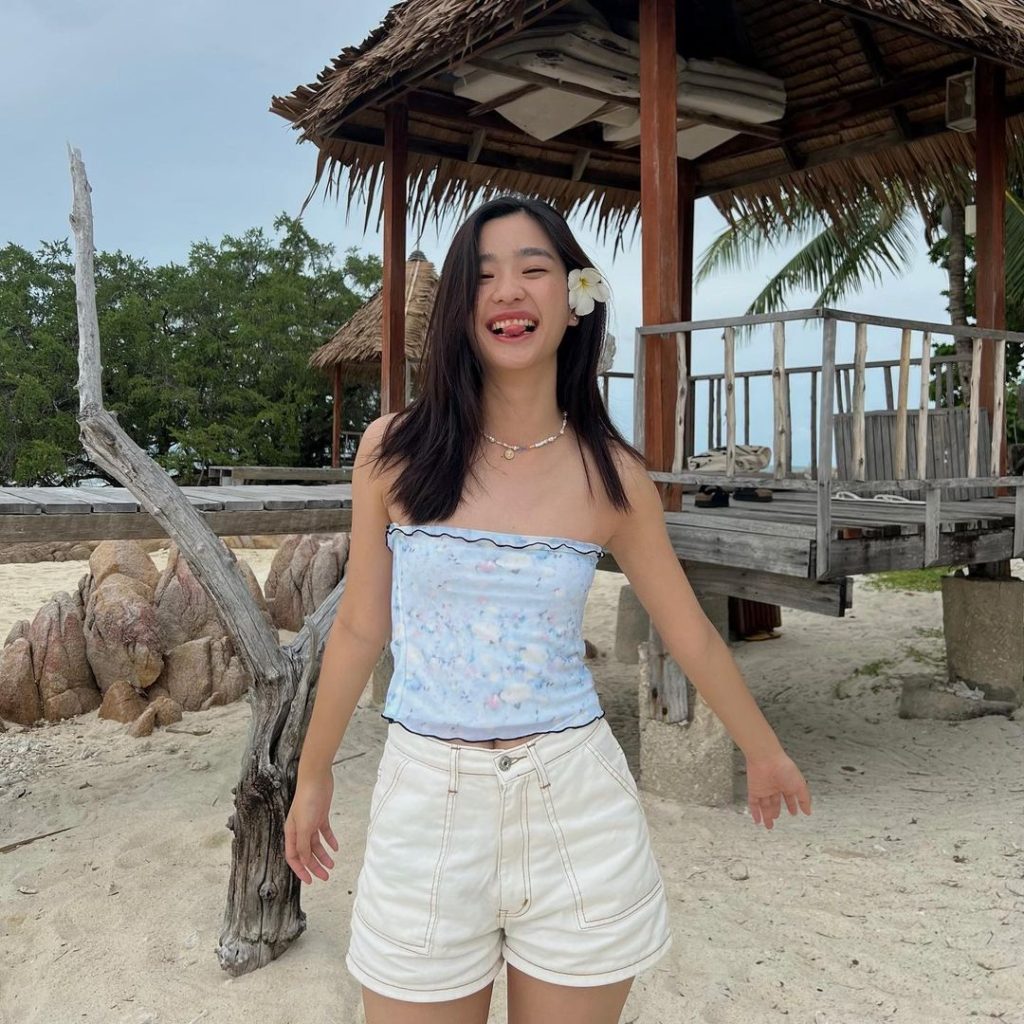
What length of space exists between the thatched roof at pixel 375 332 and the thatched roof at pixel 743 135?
611cm

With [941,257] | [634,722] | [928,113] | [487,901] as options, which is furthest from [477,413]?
[941,257]

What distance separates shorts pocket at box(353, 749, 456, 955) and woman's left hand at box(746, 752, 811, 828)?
0.57 meters

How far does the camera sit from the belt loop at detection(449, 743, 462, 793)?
4.27 feet

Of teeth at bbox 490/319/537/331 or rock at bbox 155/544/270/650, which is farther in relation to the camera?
rock at bbox 155/544/270/650

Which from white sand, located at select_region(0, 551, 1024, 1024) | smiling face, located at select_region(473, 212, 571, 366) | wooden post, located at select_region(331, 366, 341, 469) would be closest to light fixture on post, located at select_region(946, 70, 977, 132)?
white sand, located at select_region(0, 551, 1024, 1024)

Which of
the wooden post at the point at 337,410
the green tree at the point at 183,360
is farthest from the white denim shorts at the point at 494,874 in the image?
the green tree at the point at 183,360

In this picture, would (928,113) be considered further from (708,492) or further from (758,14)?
(708,492)

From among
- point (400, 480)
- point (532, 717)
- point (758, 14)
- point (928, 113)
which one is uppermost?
point (758, 14)

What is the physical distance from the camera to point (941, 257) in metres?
13.9

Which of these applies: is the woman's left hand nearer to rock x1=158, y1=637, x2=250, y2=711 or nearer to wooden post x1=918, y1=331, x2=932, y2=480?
wooden post x1=918, y1=331, x2=932, y2=480

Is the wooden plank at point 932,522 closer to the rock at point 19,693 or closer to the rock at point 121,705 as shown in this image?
the rock at point 121,705

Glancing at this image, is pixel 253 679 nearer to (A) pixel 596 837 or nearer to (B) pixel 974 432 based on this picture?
(A) pixel 596 837

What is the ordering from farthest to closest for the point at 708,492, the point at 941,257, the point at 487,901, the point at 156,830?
the point at 941,257
the point at 708,492
the point at 156,830
the point at 487,901

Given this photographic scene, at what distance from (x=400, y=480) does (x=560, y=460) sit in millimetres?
269
